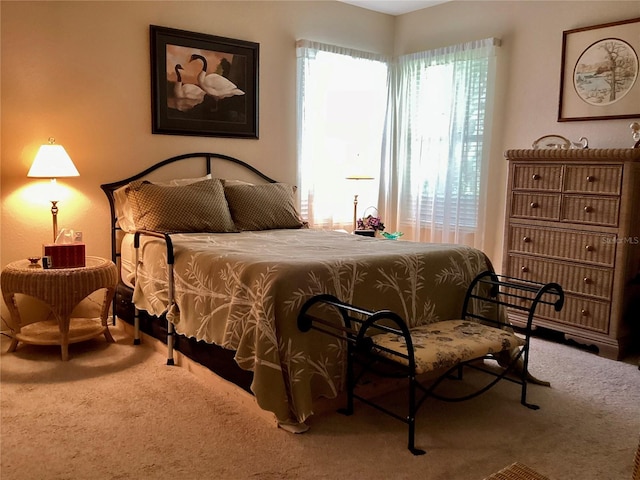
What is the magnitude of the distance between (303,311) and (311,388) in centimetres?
36

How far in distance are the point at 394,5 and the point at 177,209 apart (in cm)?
292

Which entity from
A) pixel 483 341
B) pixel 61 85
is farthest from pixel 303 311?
pixel 61 85

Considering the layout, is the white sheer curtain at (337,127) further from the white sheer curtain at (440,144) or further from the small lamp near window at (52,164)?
the small lamp near window at (52,164)

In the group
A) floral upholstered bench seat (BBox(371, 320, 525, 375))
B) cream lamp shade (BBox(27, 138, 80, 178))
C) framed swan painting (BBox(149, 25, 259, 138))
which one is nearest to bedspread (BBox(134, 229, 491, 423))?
floral upholstered bench seat (BBox(371, 320, 525, 375))

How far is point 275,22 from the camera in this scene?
454cm

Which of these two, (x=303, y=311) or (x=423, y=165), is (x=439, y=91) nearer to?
(x=423, y=165)

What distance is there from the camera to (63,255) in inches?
127

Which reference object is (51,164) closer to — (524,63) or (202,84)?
(202,84)

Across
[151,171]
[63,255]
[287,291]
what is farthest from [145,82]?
[287,291]

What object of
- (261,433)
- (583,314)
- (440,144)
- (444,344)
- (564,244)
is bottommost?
(261,433)

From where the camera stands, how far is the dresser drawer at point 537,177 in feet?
11.9

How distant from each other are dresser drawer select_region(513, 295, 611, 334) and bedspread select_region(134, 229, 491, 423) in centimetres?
92

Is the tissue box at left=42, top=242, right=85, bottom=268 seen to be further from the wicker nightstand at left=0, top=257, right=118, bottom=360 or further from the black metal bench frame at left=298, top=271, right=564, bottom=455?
the black metal bench frame at left=298, top=271, right=564, bottom=455

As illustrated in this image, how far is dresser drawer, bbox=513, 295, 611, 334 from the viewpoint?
11.3 ft
